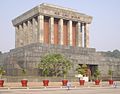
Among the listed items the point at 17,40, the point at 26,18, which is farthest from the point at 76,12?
the point at 17,40

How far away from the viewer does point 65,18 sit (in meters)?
86.1

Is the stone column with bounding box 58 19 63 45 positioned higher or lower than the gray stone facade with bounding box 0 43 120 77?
higher

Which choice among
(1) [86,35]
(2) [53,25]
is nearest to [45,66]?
(2) [53,25]

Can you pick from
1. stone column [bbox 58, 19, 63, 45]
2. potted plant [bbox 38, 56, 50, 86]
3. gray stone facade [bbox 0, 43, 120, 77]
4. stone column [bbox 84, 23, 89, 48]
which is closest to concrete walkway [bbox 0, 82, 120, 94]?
potted plant [bbox 38, 56, 50, 86]

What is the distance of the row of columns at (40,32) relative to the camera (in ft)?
269

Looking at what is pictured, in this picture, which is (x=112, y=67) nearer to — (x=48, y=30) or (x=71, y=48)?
(x=71, y=48)

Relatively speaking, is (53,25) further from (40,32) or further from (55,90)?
(55,90)

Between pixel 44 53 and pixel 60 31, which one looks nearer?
pixel 44 53

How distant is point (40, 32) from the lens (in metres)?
81.4

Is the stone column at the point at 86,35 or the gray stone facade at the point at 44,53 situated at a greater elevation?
the stone column at the point at 86,35

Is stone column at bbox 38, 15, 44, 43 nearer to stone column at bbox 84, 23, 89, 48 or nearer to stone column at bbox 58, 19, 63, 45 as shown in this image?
stone column at bbox 58, 19, 63, 45

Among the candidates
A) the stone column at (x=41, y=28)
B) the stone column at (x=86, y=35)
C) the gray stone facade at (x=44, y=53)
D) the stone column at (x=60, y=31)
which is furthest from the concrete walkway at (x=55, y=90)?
the stone column at (x=86, y=35)

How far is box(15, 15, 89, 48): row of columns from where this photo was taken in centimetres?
8200

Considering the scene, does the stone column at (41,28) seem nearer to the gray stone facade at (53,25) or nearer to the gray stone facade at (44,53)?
the gray stone facade at (53,25)
